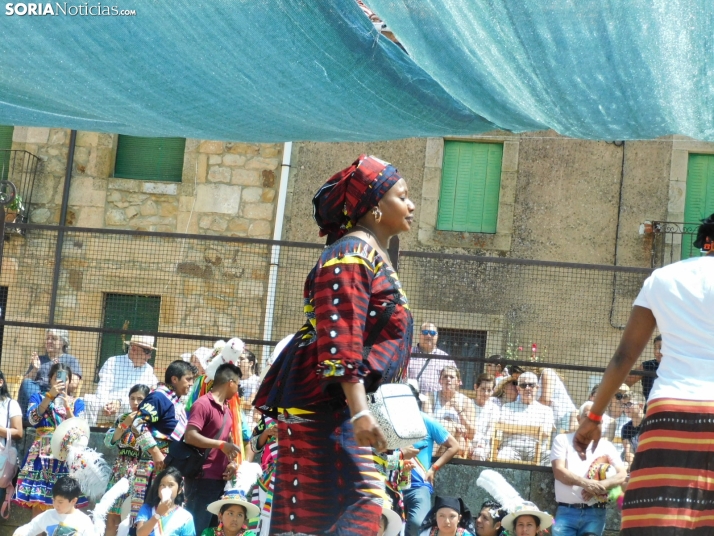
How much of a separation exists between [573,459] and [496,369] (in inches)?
38.3

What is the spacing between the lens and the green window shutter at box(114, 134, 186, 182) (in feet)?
58.1

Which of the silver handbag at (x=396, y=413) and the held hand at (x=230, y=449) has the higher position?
the silver handbag at (x=396, y=413)

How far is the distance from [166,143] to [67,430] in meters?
9.26

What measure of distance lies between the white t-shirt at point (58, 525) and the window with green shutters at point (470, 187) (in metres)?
10.00

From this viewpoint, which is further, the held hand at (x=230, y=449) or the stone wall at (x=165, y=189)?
the stone wall at (x=165, y=189)

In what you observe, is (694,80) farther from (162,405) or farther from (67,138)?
(67,138)

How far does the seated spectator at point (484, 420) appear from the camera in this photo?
912 cm

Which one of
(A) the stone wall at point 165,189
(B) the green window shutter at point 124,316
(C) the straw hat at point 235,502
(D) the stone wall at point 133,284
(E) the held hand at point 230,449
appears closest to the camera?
(C) the straw hat at point 235,502

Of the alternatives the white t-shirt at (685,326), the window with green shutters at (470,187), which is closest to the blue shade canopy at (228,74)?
the white t-shirt at (685,326)

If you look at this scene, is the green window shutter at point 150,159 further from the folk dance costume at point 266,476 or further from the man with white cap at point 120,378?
the folk dance costume at point 266,476

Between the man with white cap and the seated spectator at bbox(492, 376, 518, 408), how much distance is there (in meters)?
2.91

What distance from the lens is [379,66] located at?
5.09 m

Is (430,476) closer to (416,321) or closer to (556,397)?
(556,397)

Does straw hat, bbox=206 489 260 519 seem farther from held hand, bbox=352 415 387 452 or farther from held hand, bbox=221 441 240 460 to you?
held hand, bbox=352 415 387 452
